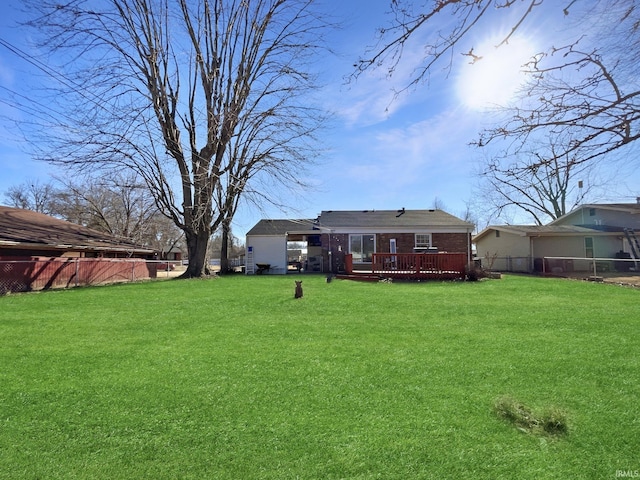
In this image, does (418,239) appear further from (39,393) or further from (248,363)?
(39,393)

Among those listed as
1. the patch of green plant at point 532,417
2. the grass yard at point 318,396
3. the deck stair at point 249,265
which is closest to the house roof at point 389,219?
the deck stair at point 249,265

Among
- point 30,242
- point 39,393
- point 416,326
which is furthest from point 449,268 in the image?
point 30,242

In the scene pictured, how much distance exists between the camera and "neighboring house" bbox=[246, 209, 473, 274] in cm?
2217

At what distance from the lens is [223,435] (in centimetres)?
306

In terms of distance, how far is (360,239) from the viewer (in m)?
22.7

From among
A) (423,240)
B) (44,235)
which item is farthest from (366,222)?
(44,235)

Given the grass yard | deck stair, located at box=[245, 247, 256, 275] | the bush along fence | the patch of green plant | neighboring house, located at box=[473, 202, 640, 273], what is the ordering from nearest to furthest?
the grass yard
the patch of green plant
the bush along fence
neighboring house, located at box=[473, 202, 640, 273]
deck stair, located at box=[245, 247, 256, 275]

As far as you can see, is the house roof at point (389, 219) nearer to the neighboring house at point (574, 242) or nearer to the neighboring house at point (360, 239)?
the neighboring house at point (360, 239)

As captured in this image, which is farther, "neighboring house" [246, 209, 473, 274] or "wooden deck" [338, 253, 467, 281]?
"neighboring house" [246, 209, 473, 274]

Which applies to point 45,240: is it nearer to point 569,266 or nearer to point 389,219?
point 389,219

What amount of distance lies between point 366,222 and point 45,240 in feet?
52.6

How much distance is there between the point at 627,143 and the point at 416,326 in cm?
487

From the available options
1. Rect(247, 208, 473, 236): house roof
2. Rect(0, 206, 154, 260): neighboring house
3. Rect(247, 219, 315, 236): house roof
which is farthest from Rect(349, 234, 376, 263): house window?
Rect(0, 206, 154, 260): neighboring house

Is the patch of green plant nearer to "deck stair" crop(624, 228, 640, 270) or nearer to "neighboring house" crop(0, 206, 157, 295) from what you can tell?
"neighboring house" crop(0, 206, 157, 295)
